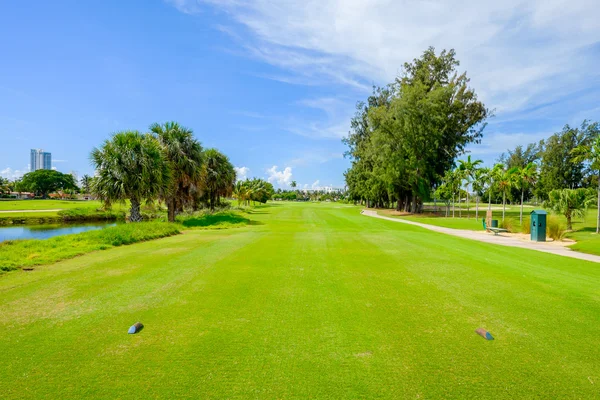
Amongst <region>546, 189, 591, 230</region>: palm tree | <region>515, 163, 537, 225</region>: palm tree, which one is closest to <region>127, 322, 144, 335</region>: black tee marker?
<region>546, 189, 591, 230</region>: palm tree

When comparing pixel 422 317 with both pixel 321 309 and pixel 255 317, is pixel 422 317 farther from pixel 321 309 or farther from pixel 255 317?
pixel 255 317

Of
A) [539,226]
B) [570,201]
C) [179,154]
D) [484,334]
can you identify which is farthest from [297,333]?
[570,201]

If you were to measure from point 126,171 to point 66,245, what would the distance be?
9143 millimetres

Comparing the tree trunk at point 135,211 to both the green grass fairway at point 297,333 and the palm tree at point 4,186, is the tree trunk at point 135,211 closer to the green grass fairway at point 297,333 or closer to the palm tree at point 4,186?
the green grass fairway at point 297,333

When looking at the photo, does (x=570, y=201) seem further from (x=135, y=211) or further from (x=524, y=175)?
(x=135, y=211)

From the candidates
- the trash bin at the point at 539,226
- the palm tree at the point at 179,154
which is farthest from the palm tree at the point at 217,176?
the trash bin at the point at 539,226

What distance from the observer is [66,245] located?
12.3m

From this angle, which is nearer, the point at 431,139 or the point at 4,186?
the point at 431,139

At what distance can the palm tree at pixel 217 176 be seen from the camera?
1627 inches

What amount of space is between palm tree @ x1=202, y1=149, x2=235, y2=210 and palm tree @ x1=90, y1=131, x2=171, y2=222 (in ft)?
61.4

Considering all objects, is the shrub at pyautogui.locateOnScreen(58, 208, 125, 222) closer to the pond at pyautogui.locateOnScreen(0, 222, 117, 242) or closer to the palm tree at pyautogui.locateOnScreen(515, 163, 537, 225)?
the pond at pyautogui.locateOnScreen(0, 222, 117, 242)

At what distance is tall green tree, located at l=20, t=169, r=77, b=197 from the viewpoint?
386 feet

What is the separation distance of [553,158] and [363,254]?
240ft

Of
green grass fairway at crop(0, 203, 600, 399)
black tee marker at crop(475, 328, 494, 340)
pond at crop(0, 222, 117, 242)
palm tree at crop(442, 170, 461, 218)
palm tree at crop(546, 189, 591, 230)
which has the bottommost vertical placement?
pond at crop(0, 222, 117, 242)
